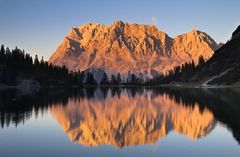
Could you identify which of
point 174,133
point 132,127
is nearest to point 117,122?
point 132,127

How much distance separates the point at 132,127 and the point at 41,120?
16.9m

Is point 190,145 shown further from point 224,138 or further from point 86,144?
point 86,144

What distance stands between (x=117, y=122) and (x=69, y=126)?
8.77 meters

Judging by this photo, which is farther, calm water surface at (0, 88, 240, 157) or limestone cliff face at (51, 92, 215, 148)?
limestone cliff face at (51, 92, 215, 148)

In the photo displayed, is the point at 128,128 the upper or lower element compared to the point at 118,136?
upper

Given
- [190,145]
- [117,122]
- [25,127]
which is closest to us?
[190,145]

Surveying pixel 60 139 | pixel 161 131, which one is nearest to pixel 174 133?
pixel 161 131

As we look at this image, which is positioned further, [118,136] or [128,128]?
[128,128]

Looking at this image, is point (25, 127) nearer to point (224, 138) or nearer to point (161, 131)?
point (161, 131)

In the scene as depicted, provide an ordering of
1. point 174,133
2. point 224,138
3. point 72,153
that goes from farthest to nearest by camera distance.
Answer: point 174,133
point 224,138
point 72,153

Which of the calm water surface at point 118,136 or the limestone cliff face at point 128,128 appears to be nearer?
the calm water surface at point 118,136

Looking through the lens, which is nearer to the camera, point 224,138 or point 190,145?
point 190,145

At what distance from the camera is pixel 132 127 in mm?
50625

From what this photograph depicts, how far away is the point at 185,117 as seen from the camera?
200ft
